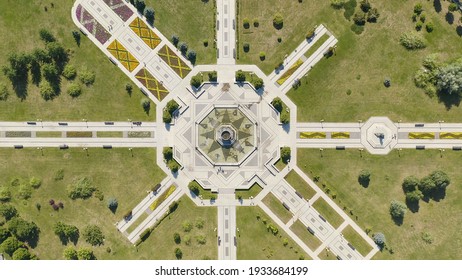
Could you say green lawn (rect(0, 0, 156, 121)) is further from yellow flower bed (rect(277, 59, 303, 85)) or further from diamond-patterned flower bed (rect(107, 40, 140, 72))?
yellow flower bed (rect(277, 59, 303, 85))

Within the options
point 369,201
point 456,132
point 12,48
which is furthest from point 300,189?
point 12,48

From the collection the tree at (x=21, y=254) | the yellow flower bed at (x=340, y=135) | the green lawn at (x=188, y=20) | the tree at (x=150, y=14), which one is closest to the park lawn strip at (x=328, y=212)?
the yellow flower bed at (x=340, y=135)

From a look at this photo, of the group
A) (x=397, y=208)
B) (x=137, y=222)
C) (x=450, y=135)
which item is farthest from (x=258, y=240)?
(x=450, y=135)

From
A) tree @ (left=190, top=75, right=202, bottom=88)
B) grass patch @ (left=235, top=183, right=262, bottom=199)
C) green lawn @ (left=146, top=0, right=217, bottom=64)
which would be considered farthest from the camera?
grass patch @ (left=235, top=183, right=262, bottom=199)

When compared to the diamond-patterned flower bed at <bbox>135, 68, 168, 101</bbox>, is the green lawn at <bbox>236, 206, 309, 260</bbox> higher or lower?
lower

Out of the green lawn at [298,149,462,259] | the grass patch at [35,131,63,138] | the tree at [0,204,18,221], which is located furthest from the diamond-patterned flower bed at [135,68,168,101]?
the tree at [0,204,18,221]

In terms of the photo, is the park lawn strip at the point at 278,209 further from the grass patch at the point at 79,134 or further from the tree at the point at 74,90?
the tree at the point at 74,90
